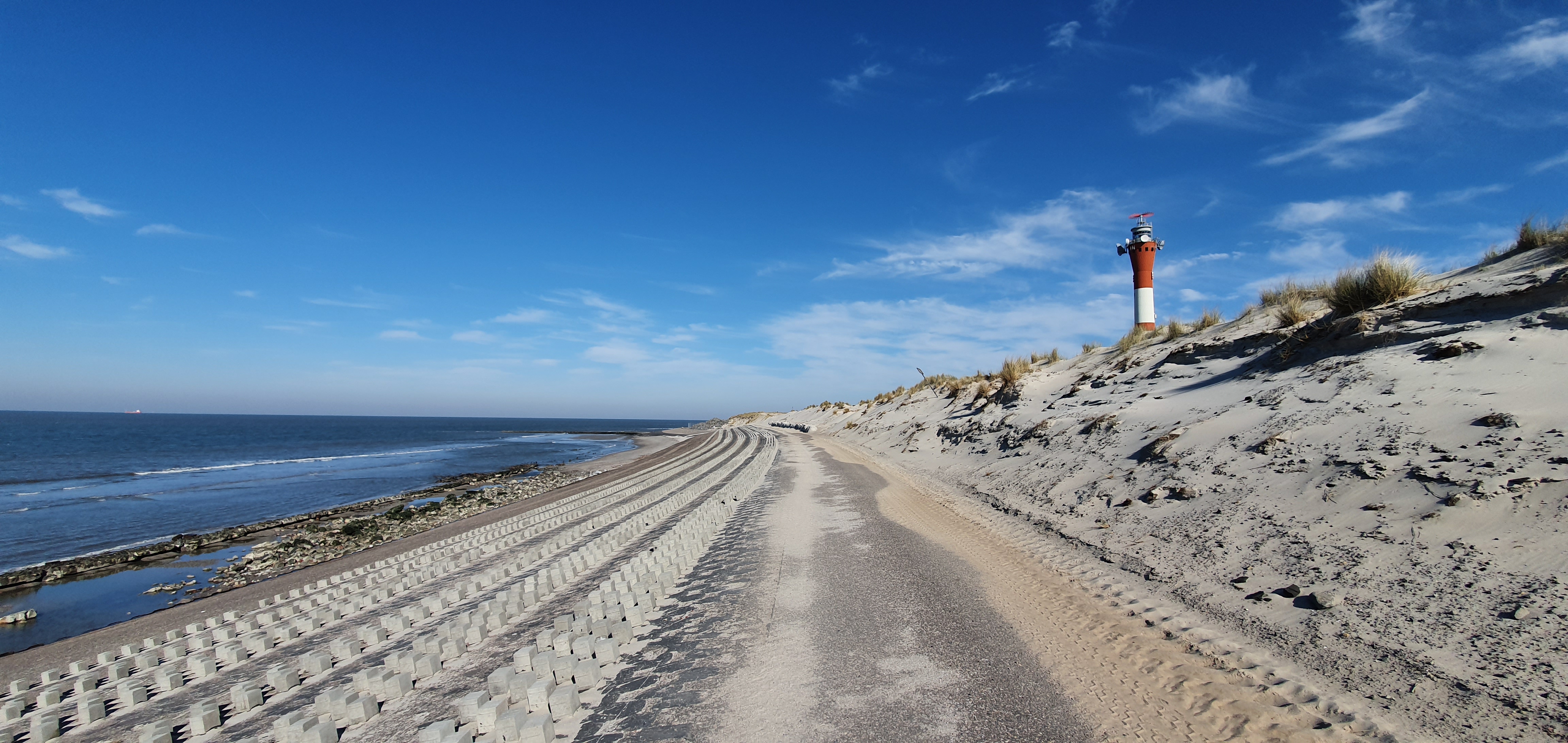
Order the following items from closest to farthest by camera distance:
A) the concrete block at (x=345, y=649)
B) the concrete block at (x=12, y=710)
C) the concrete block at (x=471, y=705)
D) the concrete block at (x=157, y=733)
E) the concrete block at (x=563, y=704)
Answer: the concrete block at (x=157, y=733) < the concrete block at (x=471, y=705) < the concrete block at (x=563, y=704) < the concrete block at (x=12, y=710) < the concrete block at (x=345, y=649)

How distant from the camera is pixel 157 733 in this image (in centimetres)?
381

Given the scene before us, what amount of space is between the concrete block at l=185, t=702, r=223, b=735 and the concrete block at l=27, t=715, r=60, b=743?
951mm

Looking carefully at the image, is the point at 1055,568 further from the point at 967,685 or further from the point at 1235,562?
the point at 967,685

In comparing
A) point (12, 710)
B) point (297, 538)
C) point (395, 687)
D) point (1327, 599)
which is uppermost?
point (1327, 599)

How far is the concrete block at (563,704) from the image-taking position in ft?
13.1

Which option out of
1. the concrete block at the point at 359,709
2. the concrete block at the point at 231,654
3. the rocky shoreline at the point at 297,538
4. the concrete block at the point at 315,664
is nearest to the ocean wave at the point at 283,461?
the rocky shoreline at the point at 297,538

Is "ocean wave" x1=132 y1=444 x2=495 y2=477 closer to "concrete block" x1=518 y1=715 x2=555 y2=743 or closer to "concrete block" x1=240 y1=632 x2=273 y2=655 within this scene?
"concrete block" x1=240 y1=632 x2=273 y2=655

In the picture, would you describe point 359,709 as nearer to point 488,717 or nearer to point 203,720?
point 488,717

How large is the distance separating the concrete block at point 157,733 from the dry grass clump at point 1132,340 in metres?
23.2

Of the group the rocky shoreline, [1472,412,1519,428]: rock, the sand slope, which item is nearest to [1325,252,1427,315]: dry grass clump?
the sand slope

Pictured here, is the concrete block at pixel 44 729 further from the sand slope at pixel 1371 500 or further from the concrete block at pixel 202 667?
the sand slope at pixel 1371 500

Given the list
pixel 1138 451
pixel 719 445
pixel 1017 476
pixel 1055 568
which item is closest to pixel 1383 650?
pixel 1055 568

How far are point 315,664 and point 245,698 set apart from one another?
0.61m

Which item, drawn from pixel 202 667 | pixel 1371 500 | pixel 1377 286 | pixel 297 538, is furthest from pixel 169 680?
pixel 1377 286
